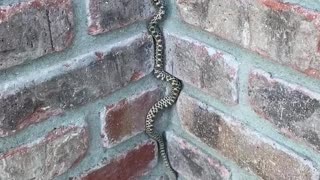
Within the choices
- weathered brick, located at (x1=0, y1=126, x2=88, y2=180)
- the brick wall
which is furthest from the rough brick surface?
weathered brick, located at (x1=0, y1=126, x2=88, y2=180)

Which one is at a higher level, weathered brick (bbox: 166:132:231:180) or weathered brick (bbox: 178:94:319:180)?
weathered brick (bbox: 178:94:319:180)

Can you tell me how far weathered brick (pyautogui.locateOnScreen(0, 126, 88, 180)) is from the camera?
792 mm

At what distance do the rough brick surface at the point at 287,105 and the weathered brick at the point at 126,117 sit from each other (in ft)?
0.68

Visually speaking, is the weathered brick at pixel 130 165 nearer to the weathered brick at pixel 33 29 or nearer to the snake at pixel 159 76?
the snake at pixel 159 76

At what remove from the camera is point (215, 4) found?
0.79m

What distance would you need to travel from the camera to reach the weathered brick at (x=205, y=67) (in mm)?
811

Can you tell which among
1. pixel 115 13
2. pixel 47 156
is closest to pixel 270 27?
pixel 115 13

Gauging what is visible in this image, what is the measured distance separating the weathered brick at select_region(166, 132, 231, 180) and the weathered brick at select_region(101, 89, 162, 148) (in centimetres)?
7

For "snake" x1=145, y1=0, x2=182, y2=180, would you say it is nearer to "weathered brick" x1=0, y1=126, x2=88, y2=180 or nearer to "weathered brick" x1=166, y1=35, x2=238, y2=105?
"weathered brick" x1=166, y1=35, x2=238, y2=105

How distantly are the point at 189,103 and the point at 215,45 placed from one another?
13cm

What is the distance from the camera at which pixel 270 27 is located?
719 mm

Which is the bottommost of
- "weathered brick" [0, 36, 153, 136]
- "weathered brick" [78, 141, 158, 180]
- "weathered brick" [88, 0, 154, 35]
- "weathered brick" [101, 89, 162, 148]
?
"weathered brick" [78, 141, 158, 180]

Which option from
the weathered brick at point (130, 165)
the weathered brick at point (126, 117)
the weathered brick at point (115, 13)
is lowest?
the weathered brick at point (130, 165)

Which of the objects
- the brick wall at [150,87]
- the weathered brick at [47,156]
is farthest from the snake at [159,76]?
the weathered brick at [47,156]
